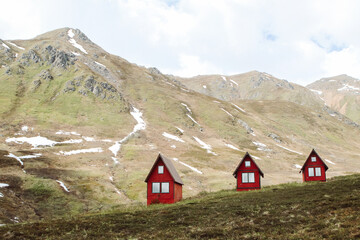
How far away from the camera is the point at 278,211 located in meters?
30.7

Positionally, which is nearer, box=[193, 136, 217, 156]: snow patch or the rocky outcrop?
box=[193, 136, 217, 156]: snow patch

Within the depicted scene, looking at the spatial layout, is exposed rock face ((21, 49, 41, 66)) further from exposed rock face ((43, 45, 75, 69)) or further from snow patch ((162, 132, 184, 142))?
snow patch ((162, 132, 184, 142))

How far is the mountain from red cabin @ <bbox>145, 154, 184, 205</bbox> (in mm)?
8007

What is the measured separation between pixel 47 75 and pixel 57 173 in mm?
111980

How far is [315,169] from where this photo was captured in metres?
70.4

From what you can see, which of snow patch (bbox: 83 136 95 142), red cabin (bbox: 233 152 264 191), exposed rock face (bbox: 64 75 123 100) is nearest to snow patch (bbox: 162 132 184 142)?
snow patch (bbox: 83 136 95 142)

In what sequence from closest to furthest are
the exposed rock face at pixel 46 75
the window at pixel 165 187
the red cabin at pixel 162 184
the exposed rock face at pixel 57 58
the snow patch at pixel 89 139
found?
the red cabin at pixel 162 184, the window at pixel 165 187, the snow patch at pixel 89 139, the exposed rock face at pixel 46 75, the exposed rock face at pixel 57 58

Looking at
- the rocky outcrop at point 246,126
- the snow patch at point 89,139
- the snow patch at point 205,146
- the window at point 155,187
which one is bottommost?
the window at point 155,187

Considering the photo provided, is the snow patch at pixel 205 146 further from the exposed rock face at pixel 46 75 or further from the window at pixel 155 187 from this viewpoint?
the exposed rock face at pixel 46 75

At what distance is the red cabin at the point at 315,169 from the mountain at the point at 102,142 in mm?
16258

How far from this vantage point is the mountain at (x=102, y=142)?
6644 centimetres

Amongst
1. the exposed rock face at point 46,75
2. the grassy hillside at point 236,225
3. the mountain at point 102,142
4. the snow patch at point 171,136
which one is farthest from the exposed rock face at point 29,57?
the grassy hillside at point 236,225

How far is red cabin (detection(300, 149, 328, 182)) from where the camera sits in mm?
69875

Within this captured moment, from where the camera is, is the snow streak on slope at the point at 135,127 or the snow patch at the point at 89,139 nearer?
the snow streak on slope at the point at 135,127
